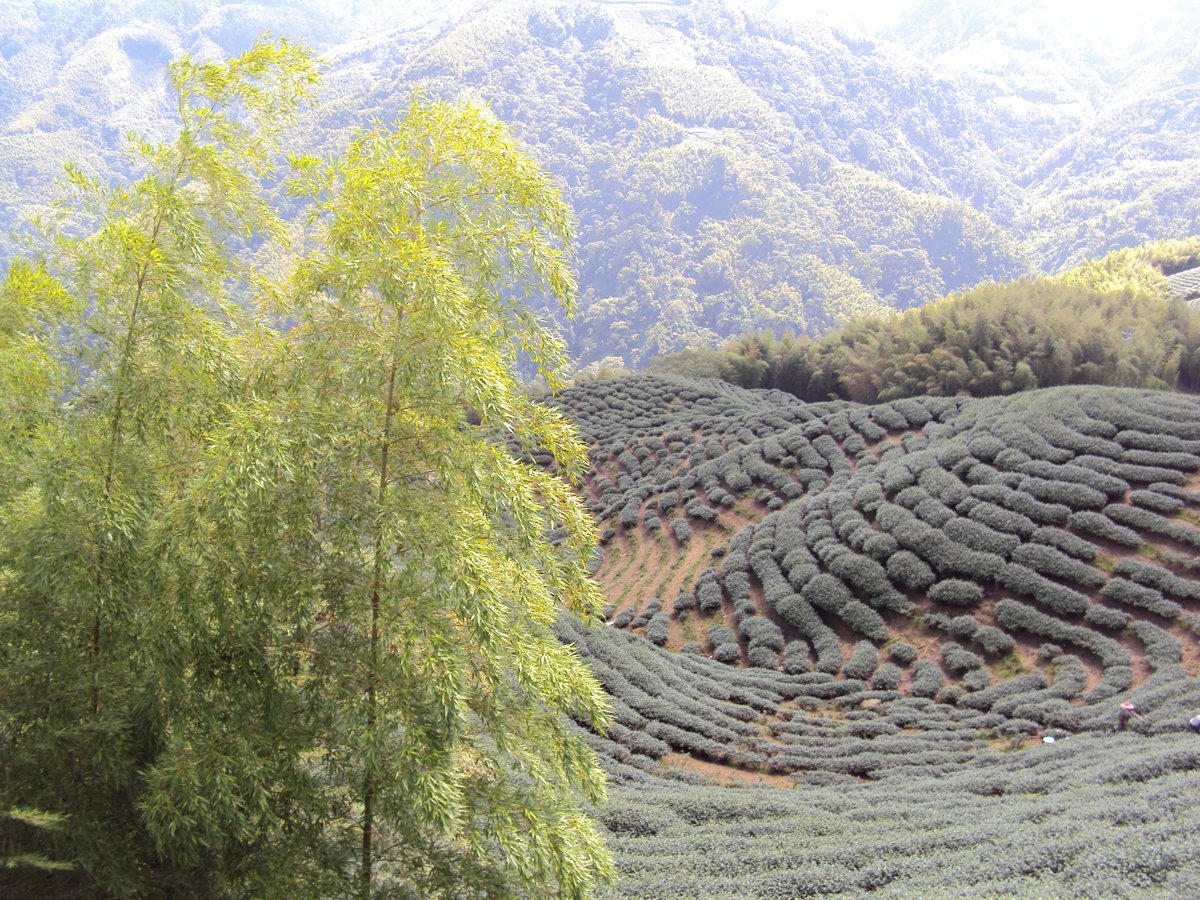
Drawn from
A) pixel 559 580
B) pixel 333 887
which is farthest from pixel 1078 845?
pixel 333 887

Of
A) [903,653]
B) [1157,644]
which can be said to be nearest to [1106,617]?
[1157,644]

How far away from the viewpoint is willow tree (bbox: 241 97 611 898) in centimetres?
590

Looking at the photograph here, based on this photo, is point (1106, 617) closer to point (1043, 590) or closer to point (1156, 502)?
point (1043, 590)

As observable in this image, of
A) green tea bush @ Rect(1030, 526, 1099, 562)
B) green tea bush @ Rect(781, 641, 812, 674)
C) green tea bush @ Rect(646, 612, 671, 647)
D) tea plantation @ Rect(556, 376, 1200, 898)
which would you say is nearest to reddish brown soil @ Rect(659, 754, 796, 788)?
tea plantation @ Rect(556, 376, 1200, 898)

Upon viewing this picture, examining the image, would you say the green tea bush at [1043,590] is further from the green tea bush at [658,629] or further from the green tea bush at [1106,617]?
the green tea bush at [658,629]

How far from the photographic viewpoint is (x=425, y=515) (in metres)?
6.14

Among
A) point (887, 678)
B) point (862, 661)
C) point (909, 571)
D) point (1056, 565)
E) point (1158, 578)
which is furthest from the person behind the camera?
point (909, 571)

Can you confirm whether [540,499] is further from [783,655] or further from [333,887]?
[783,655]

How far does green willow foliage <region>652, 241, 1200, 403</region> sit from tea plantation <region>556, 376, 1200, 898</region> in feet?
38.7

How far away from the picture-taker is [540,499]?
7.82m

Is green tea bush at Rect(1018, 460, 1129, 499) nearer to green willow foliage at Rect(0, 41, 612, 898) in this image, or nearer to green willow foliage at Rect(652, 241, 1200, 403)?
green willow foliage at Rect(652, 241, 1200, 403)

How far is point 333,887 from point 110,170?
731 ft

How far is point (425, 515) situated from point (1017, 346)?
41.9 meters

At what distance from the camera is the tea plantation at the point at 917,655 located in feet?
32.8
